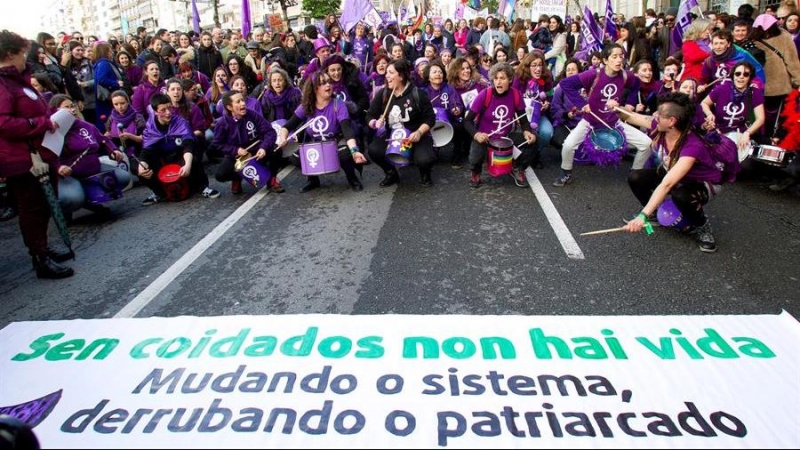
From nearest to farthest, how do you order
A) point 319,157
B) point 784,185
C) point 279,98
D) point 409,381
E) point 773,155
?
point 409,381 < point 773,155 < point 784,185 < point 319,157 < point 279,98

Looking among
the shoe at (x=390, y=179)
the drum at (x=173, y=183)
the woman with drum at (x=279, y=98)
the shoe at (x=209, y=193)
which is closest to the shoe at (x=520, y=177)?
the shoe at (x=390, y=179)

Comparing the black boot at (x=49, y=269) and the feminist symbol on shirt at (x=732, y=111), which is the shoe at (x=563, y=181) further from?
the black boot at (x=49, y=269)

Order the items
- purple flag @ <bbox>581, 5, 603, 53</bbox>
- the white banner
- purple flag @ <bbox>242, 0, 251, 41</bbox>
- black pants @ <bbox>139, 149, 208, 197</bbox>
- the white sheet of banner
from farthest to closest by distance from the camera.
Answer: the white banner, purple flag @ <bbox>242, 0, 251, 41</bbox>, purple flag @ <bbox>581, 5, 603, 53</bbox>, black pants @ <bbox>139, 149, 208, 197</bbox>, the white sheet of banner

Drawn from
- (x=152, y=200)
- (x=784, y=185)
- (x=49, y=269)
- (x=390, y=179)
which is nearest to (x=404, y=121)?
(x=390, y=179)

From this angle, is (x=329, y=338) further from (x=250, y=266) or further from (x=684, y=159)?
(x=684, y=159)

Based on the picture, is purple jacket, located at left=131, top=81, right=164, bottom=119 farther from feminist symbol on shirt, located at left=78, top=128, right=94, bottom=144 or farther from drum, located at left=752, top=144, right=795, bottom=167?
drum, located at left=752, top=144, right=795, bottom=167

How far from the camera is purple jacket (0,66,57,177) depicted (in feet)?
14.3

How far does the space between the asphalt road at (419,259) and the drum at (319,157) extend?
37cm

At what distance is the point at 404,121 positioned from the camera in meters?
6.84

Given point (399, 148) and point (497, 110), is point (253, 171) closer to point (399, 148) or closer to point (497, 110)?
point (399, 148)

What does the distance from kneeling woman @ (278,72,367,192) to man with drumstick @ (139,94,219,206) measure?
1.21 m

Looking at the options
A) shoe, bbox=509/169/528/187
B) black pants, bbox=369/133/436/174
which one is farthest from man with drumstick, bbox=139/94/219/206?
shoe, bbox=509/169/528/187

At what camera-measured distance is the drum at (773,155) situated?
5.92 m

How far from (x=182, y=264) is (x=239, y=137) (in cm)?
255
